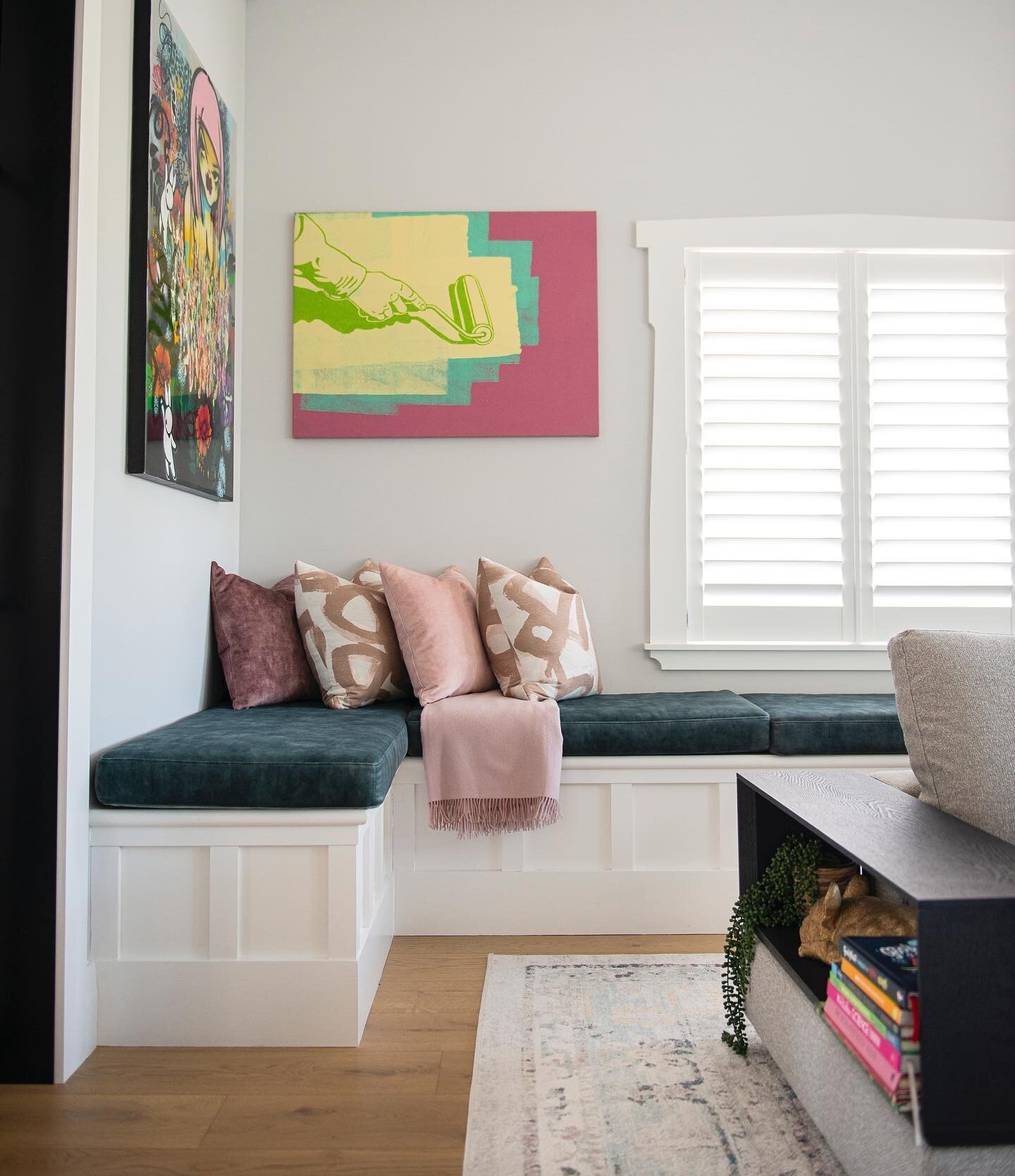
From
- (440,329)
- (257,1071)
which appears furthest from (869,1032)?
(440,329)

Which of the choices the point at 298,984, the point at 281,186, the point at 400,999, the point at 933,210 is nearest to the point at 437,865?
the point at 400,999

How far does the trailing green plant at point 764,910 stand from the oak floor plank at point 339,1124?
56 centimetres

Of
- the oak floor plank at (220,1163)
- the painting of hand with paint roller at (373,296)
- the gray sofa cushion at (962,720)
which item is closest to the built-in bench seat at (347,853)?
the oak floor plank at (220,1163)

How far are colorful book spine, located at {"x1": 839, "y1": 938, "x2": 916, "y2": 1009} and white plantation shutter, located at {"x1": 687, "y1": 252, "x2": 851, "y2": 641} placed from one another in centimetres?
181

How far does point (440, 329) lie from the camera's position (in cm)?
307

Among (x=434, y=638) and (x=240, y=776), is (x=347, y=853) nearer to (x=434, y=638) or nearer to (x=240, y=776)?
(x=240, y=776)

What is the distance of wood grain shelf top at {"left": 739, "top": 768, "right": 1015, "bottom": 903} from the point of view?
1.12 metres

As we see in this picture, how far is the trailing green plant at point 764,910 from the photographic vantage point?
5.55 feet

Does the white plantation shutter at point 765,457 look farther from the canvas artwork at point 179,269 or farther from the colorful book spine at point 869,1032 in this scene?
the colorful book spine at point 869,1032

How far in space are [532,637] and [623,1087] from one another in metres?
1.30

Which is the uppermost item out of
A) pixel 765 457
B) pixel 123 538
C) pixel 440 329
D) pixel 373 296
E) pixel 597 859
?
pixel 373 296

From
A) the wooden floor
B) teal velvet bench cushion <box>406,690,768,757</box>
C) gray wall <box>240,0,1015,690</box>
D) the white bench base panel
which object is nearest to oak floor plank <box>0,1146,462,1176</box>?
the wooden floor

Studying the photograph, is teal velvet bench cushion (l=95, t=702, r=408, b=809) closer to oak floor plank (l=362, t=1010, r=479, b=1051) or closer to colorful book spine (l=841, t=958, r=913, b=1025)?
oak floor plank (l=362, t=1010, r=479, b=1051)

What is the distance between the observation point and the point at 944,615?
3.10 meters
